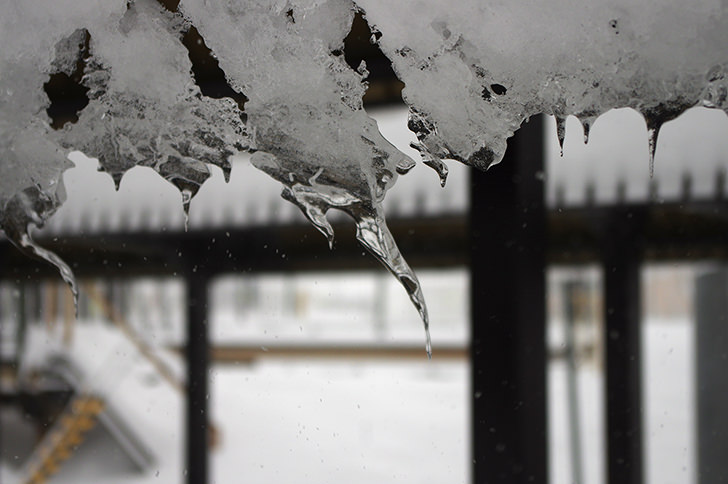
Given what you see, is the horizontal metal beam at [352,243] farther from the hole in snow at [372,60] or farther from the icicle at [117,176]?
the icicle at [117,176]

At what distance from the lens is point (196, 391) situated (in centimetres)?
210

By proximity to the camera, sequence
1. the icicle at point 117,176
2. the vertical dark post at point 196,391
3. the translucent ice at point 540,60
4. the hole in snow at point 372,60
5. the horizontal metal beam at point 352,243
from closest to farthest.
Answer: the translucent ice at point 540,60, the icicle at point 117,176, the hole in snow at point 372,60, the horizontal metal beam at point 352,243, the vertical dark post at point 196,391

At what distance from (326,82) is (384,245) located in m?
0.09

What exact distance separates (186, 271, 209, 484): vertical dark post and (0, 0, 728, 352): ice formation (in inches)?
68.2

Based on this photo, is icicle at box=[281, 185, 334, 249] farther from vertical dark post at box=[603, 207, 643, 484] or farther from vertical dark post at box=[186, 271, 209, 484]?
vertical dark post at box=[186, 271, 209, 484]

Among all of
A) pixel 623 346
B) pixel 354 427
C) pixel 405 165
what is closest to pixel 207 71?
pixel 405 165

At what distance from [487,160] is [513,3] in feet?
0.26

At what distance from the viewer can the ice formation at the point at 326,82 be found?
1.00 feet

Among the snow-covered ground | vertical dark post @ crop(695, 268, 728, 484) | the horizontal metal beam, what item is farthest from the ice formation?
the snow-covered ground

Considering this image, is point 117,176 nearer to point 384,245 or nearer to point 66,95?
point 384,245

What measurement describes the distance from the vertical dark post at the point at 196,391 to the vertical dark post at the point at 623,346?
1.22m

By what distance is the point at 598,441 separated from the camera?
6949mm

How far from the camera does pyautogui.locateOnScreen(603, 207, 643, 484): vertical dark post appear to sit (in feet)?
4.83

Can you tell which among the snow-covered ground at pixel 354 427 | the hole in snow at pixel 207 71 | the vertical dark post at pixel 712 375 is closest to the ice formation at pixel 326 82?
the hole in snow at pixel 207 71
